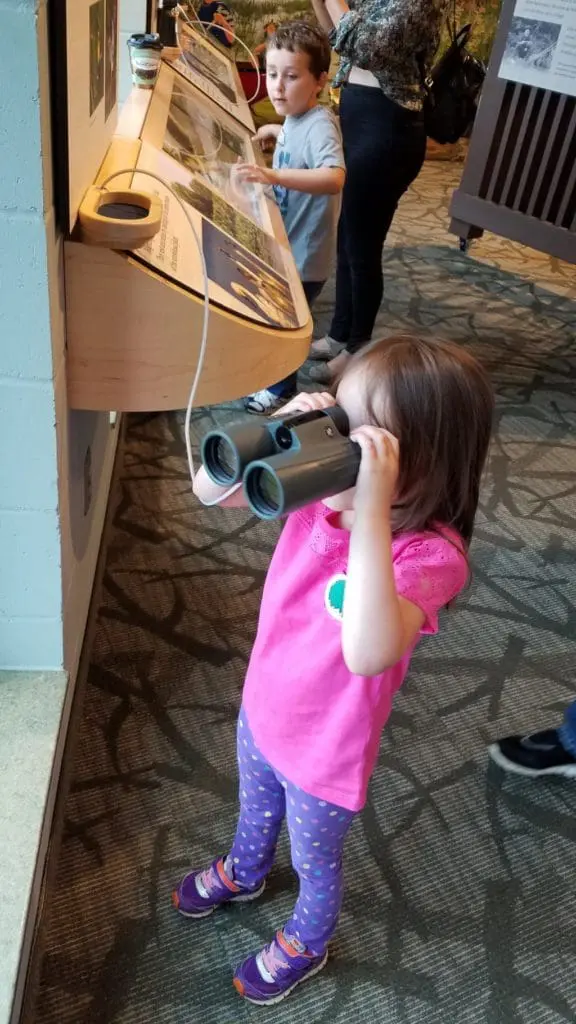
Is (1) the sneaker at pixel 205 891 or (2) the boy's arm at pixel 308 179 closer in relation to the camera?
(1) the sneaker at pixel 205 891

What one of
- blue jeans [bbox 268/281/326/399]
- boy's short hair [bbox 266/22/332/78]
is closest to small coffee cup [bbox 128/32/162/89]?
boy's short hair [bbox 266/22/332/78]

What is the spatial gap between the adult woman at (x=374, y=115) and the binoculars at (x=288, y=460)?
188 cm

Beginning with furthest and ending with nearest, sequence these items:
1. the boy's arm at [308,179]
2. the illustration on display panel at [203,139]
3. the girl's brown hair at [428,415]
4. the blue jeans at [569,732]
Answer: the boy's arm at [308,179]
the illustration on display panel at [203,139]
the blue jeans at [569,732]
the girl's brown hair at [428,415]

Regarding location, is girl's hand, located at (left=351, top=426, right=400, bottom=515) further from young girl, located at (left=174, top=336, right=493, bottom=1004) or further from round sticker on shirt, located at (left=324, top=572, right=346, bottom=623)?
round sticker on shirt, located at (left=324, top=572, right=346, bottom=623)

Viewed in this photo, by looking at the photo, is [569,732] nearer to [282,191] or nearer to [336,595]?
[336,595]

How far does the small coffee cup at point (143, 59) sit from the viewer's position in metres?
1.88

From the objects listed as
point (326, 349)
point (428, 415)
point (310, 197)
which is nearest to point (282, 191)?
point (310, 197)

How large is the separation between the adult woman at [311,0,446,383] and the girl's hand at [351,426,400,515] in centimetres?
187

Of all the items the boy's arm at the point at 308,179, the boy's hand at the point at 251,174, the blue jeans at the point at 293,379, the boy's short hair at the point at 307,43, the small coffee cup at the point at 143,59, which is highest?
the boy's short hair at the point at 307,43

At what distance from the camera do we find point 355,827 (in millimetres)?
1412

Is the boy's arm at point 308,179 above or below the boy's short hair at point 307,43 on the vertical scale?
below

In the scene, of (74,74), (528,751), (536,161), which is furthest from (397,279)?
(74,74)

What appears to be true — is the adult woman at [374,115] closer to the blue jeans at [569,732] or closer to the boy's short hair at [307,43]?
the boy's short hair at [307,43]

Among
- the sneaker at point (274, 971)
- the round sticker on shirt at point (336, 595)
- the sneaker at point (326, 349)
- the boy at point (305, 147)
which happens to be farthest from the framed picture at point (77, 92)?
the sneaker at point (326, 349)
